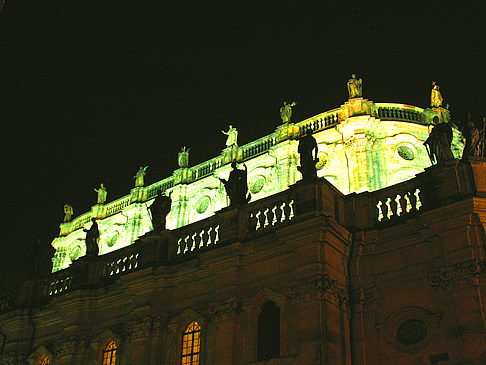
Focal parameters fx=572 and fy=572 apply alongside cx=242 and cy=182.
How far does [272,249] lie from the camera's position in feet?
58.0

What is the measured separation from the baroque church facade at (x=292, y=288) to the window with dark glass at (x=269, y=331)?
3 cm

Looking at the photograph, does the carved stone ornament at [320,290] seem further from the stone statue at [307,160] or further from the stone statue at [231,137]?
the stone statue at [231,137]

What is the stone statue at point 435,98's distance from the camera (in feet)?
127

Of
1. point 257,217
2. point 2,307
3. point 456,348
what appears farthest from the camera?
point 2,307

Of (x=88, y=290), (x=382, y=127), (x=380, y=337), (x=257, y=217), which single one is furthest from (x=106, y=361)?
(x=382, y=127)

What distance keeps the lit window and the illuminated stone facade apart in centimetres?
1869

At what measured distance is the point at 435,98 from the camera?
3891cm

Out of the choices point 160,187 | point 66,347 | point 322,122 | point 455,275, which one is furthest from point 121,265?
point 160,187

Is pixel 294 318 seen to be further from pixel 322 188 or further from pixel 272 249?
pixel 322 188

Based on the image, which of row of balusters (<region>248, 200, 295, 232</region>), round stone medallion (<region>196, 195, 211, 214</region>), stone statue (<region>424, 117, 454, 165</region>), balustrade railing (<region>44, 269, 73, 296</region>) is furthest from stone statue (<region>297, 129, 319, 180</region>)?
round stone medallion (<region>196, 195, 211, 214</region>)

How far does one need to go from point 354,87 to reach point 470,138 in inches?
877

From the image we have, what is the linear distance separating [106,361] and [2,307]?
8598 mm

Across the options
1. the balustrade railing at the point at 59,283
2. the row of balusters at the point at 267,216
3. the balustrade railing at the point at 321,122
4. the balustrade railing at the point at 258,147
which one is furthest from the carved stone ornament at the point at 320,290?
the balustrade railing at the point at 258,147

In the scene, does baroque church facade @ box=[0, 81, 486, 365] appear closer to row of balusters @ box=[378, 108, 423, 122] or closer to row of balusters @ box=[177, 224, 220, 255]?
row of balusters @ box=[177, 224, 220, 255]
